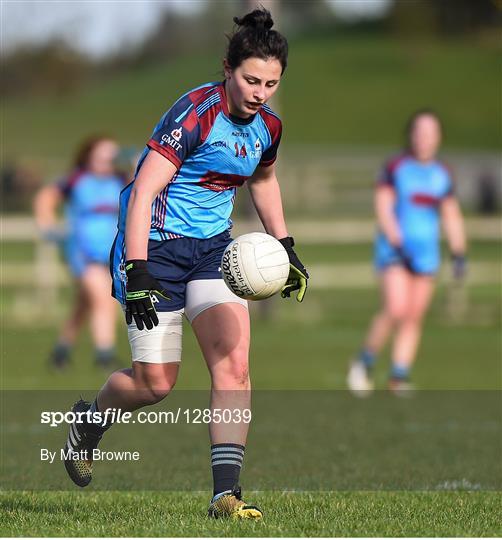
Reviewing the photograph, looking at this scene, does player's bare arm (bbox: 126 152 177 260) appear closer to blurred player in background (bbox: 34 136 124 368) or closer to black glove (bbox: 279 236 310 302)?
black glove (bbox: 279 236 310 302)

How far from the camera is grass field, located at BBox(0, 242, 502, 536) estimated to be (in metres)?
5.66

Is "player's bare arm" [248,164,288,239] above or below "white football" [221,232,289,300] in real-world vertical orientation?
above

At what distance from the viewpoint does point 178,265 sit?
6.04m

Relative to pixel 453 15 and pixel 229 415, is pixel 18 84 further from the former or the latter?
pixel 229 415

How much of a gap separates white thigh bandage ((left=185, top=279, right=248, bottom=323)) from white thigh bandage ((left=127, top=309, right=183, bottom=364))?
0.08 meters

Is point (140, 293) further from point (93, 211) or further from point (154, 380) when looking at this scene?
point (93, 211)

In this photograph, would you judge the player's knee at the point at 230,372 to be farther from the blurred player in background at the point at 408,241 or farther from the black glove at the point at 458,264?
the black glove at the point at 458,264

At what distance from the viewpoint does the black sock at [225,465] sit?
5.86 metres

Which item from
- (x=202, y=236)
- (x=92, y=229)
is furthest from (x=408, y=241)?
(x=202, y=236)

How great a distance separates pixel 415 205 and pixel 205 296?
6.23m

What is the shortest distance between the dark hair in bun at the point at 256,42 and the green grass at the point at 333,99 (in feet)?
229

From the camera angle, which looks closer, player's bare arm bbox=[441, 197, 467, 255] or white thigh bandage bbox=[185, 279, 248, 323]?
white thigh bandage bbox=[185, 279, 248, 323]

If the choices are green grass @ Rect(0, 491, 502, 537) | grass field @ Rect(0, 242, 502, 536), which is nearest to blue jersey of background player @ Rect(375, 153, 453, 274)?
grass field @ Rect(0, 242, 502, 536)

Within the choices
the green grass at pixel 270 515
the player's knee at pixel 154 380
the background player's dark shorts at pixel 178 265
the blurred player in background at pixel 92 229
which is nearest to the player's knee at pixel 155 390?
the player's knee at pixel 154 380
